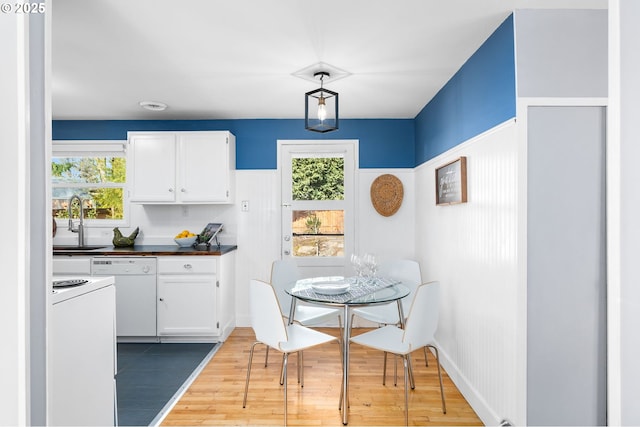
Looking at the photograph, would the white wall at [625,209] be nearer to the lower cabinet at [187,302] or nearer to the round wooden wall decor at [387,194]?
the round wooden wall decor at [387,194]

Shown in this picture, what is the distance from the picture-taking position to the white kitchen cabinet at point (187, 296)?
11.9ft

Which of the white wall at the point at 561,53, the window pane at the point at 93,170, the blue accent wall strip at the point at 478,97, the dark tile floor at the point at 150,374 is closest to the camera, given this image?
the white wall at the point at 561,53

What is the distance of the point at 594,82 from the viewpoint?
1.89 m

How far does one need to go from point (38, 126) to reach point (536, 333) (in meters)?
2.41

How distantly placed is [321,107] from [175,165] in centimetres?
208

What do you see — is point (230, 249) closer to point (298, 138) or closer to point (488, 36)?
point (298, 138)

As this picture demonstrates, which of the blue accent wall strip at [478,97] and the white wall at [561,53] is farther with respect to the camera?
the blue accent wall strip at [478,97]

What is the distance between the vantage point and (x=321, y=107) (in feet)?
8.20

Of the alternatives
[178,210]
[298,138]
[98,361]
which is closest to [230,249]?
[178,210]

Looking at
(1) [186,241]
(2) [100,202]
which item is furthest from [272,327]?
(2) [100,202]

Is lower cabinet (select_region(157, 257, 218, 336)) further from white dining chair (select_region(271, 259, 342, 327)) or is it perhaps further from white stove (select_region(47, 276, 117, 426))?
white stove (select_region(47, 276, 117, 426))

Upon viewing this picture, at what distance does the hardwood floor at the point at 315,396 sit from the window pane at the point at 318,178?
177 centimetres

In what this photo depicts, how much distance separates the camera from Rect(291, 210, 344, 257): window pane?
4223 millimetres

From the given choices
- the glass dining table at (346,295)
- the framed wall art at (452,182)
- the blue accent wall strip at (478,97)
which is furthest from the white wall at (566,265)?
the glass dining table at (346,295)
